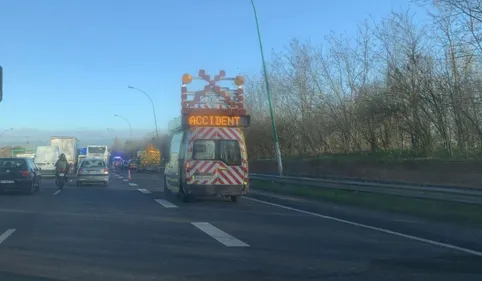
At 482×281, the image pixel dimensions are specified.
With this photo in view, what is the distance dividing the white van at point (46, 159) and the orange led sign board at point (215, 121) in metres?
28.0

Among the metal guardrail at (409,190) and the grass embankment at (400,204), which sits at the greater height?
the metal guardrail at (409,190)

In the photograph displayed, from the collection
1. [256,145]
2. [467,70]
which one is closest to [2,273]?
[467,70]

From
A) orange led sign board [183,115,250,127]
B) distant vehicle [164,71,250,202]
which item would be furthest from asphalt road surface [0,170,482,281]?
orange led sign board [183,115,250,127]

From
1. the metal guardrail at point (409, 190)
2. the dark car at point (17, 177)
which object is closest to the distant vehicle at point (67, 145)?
the dark car at point (17, 177)

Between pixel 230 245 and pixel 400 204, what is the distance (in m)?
7.99

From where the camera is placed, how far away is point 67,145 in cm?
5256

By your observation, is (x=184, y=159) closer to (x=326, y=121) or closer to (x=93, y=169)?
(x=93, y=169)

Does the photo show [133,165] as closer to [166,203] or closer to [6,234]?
[166,203]

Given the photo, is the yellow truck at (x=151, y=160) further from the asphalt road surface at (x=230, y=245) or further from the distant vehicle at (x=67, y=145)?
the asphalt road surface at (x=230, y=245)

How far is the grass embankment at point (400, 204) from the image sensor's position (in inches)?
528

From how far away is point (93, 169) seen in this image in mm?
29125

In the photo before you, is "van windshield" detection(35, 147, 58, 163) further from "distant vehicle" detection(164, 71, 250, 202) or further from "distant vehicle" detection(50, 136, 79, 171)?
"distant vehicle" detection(164, 71, 250, 202)

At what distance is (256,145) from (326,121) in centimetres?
1096

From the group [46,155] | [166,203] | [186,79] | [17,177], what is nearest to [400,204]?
[166,203]
